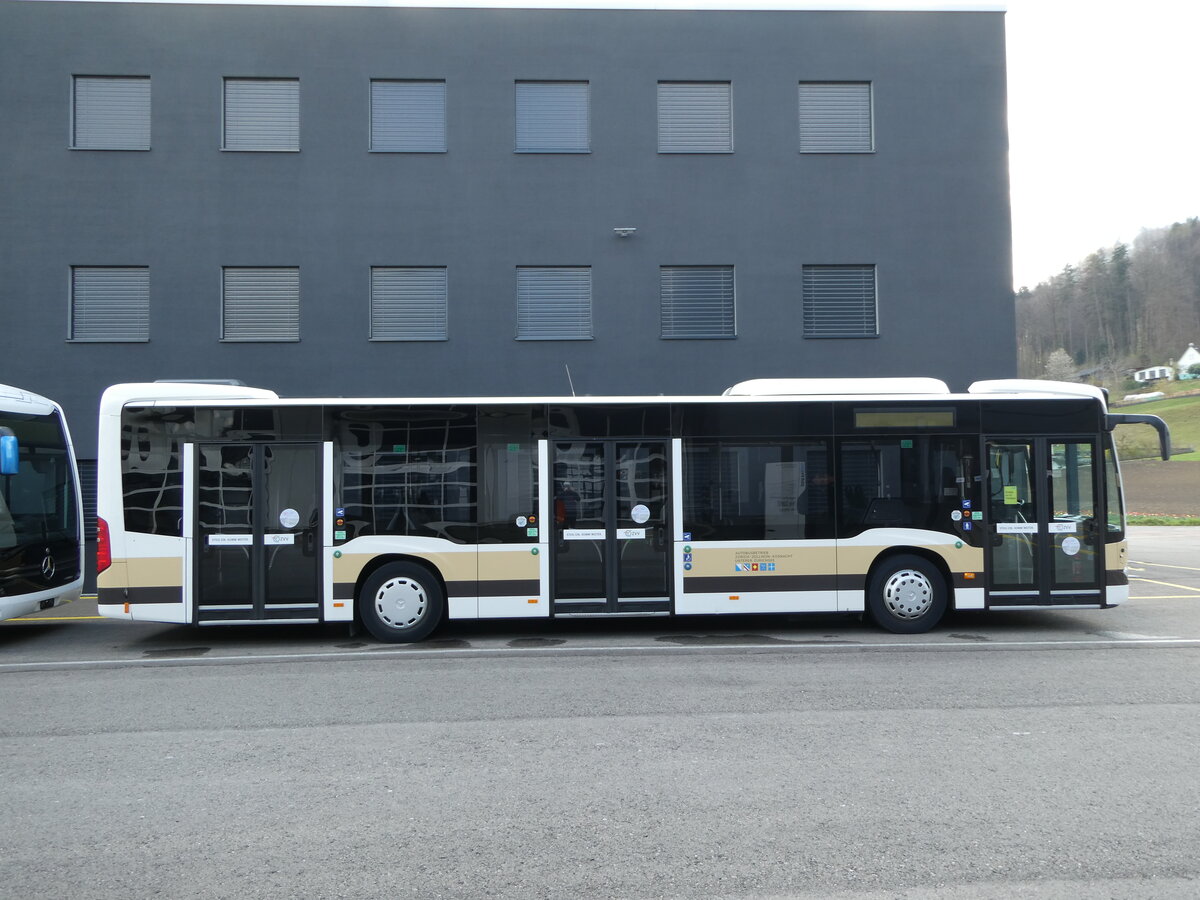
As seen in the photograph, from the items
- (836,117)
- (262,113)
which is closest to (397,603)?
(262,113)

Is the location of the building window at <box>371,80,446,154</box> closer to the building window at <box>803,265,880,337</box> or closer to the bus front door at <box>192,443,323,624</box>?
the building window at <box>803,265,880,337</box>

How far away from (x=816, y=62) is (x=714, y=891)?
17.9m

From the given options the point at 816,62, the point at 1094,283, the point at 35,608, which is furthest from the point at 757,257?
the point at 1094,283

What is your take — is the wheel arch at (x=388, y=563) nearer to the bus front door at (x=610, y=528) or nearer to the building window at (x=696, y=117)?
the bus front door at (x=610, y=528)

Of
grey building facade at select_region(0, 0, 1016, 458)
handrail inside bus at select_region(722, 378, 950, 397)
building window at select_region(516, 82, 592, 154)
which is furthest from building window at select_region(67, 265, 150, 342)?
handrail inside bus at select_region(722, 378, 950, 397)

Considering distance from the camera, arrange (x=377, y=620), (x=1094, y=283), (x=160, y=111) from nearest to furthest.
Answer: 1. (x=377, y=620)
2. (x=160, y=111)
3. (x=1094, y=283)

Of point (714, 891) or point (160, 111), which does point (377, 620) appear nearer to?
point (714, 891)

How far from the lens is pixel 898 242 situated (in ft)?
61.3

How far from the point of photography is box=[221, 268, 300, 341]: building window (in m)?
18.0

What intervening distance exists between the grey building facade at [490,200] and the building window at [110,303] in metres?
0.04

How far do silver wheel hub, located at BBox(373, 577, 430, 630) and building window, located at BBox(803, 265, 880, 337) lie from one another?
10776mm

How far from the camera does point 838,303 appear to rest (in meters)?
18.6

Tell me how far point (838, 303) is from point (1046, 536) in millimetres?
8781

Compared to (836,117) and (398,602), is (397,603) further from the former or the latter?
(836,117)
